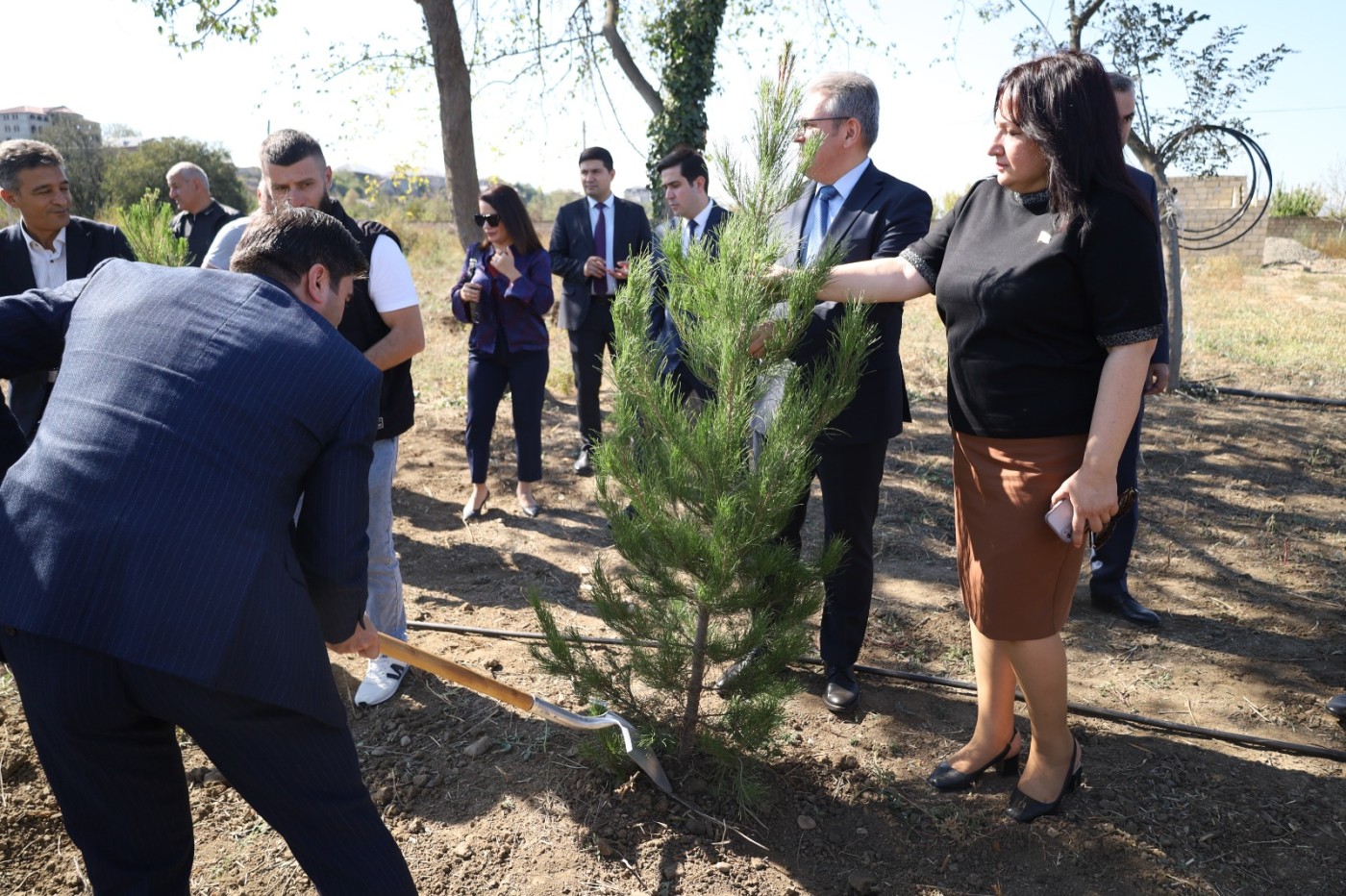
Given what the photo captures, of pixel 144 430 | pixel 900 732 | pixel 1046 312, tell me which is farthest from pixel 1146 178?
pixel 144 430

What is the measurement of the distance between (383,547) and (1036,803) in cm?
229

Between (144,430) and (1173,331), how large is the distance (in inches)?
306

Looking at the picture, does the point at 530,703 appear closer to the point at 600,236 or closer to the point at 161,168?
the point at 600,236

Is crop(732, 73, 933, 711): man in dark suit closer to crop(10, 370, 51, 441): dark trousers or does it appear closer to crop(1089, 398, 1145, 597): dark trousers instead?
crop(1089, 398, 1145, 597): dark trousers

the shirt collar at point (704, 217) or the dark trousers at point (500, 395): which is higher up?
the shirt collar at point (704, 217)

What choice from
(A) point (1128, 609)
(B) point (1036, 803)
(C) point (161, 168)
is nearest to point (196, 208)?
(A) point (1128, 609)

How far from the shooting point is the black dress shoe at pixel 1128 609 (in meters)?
4.06

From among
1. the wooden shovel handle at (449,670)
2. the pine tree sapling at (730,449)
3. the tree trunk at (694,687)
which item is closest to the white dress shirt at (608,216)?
the pine tree sapling at (730,449)

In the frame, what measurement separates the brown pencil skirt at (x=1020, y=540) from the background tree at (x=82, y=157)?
23.7 metres

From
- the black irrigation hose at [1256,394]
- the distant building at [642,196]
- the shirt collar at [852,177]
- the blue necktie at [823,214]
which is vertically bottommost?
the black irrigation hose at [1256,394]

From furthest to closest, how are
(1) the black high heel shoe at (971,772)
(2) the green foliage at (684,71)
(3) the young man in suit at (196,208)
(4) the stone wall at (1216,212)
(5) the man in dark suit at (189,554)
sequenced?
(4) the stone wall at (1216,212) → (2) the green foliage at (684,71) → (3) the young man in suit at (196,208) → (1) the black high heel shoe at (971,772) → (5) the man in dark suit at (189,554)

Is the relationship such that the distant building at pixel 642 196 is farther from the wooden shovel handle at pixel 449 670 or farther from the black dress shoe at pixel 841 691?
the wooden shovel handle at pixel 449 670

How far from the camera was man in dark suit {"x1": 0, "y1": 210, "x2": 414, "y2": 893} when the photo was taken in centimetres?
163

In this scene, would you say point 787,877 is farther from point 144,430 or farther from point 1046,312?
point 144,430
